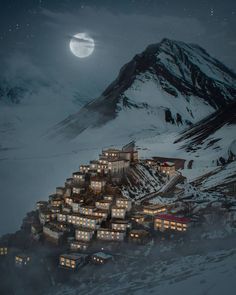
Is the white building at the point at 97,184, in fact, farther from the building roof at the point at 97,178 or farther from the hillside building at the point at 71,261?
the hillside building at the point at 71,261

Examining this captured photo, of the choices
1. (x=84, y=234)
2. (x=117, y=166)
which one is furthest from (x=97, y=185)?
(x=84, y=234)

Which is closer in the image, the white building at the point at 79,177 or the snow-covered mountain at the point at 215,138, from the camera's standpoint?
the white building at the point at 79,177

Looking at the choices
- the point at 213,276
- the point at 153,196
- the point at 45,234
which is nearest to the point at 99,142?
the point at 153,196

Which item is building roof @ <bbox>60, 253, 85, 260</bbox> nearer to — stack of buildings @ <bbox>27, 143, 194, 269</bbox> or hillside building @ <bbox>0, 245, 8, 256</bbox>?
stack of buildings @ <bbox>27, 143, 194, 269</bbox>

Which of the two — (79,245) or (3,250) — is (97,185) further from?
(3,250)

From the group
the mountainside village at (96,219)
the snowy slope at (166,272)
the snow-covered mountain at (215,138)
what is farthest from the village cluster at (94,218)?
the snow-covered mountain at (215,138)

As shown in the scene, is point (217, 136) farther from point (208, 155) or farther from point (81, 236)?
point (81, 236)

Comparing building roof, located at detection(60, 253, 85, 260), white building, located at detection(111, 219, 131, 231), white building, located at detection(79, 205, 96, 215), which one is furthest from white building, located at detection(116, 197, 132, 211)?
building roof, located at detection(60, 253, 85, 260)

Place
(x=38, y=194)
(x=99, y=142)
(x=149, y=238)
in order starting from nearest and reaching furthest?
(x=149, y=238) < (x=38, y=194) < (x=99, y=142)

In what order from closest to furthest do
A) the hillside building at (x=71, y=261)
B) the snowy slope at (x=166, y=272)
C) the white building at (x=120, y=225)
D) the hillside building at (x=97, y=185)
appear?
the snowy slope at (x=166, y=272)
the hillside building at (x=71, y=261)
the white building at (x=120, y=225)
the hillside building at (x=97, y=185)
